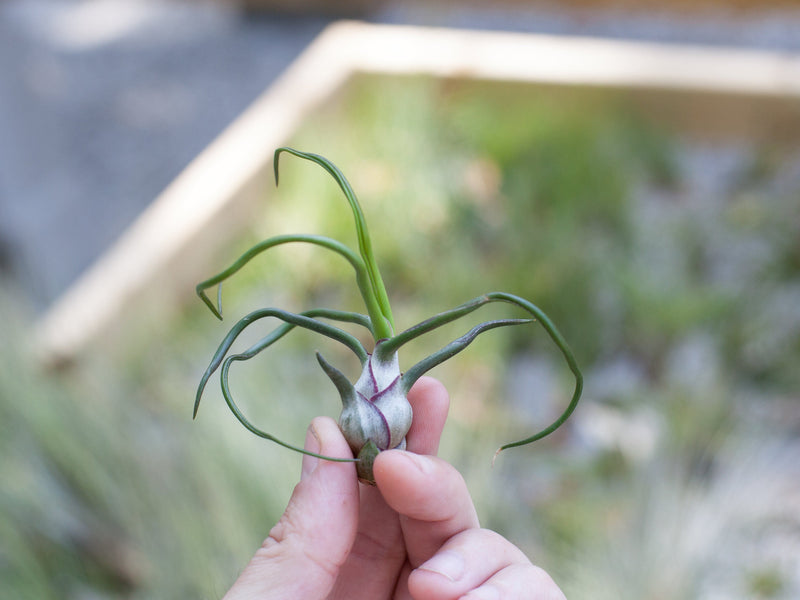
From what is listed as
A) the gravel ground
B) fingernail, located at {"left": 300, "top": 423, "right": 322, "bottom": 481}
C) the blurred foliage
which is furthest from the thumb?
the gravel ground

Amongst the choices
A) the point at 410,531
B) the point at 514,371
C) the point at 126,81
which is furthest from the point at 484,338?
the point at 126,81

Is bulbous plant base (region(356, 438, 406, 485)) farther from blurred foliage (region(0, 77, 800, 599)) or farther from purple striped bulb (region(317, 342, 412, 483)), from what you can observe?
blurred foliage (region(0, 77, 800, 599))

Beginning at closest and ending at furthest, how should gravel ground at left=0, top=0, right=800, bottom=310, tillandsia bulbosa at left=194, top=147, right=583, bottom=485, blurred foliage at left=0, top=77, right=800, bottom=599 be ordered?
tillandsia bulbosa at left=194, top=147, right=583, bottom=485 < blurred foliage at left=0, top=77, right=800, bottom=599 < gravel ground at left=0, top=0, right=800, bottom=310

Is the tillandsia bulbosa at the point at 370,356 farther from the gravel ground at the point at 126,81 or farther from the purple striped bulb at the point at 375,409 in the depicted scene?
the gravel ground at the point at 126,81

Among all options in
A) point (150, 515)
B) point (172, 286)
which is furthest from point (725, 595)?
point (172, 286)

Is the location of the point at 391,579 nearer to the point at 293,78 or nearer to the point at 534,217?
the point at 534,217

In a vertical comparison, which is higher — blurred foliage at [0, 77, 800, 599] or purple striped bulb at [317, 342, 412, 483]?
blurred foliage at [0, 77, 800, 599]

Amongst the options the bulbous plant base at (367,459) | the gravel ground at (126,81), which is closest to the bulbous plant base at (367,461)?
the bulbous plant base at (367,459)
